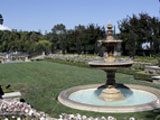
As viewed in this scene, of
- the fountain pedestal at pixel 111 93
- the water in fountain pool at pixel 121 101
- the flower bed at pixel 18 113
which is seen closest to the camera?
the flower bed at pixel 18 113

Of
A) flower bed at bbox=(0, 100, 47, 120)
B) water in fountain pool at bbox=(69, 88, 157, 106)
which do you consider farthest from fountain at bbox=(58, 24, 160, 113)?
flower bed at bbox=(0, 100, 47, 120)

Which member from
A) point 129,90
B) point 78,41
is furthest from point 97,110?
point 78,41

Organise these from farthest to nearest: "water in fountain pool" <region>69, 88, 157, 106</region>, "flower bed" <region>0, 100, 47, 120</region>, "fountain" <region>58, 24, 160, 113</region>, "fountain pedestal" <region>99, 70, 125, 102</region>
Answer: "fountain pedestal" <region>99, 70, 125, 102</region> < "water in fountain pool" <region>69, 88, 157, 106</region> < "fountain" <region>58, 24, 160, 113</region> < "flower bed" <region>0, 100, 47, 120</region>

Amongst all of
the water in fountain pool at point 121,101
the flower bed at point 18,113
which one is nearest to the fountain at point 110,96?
the water in fountain pool at point 121,101

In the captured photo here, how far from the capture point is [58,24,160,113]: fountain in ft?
26.6

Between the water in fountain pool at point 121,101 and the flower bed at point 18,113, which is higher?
the flower bed at point 18,113

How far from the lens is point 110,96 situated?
9.93m

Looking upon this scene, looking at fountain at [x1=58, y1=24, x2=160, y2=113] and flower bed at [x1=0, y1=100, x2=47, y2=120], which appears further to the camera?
fountain at [x1=58, y1=24, x2=160, y2=113]

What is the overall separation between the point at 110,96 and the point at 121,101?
62 centimetres

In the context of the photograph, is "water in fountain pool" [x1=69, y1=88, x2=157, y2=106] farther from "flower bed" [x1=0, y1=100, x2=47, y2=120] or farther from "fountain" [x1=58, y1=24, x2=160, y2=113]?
"flower bed" [x1=0, y1=100, x2=47, y2=120]

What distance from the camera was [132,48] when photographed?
107 feet

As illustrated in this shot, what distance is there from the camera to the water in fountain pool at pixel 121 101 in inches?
374

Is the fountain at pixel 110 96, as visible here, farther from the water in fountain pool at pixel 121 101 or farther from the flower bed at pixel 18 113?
the flower bed at pixel 18 113

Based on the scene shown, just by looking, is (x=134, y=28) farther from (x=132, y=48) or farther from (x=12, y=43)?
(x=12, y=43)
